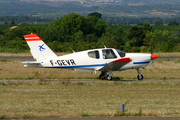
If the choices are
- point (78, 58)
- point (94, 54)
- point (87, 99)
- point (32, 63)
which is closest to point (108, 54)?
point (94, 54)

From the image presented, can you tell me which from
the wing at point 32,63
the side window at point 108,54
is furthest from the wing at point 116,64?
the wing at point 32,63

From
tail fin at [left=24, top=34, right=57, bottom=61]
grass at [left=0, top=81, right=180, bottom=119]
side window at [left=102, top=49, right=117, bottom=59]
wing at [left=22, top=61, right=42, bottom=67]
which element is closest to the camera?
grass at [left=0, top=81, right=180, bottom=119]

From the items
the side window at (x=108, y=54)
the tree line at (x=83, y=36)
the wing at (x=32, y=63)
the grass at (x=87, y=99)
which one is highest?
the side window at (x=108, y=54)

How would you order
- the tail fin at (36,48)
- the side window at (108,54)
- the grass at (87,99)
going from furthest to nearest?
the side window at (108,54) → the tail fin at (36,48) → the grass at (87,99)

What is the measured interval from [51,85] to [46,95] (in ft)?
8.65

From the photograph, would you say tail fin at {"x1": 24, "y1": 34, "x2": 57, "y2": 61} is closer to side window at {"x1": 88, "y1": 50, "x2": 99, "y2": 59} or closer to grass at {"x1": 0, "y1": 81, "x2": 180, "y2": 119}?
grass at {"x1": 0, "y1": 81, "x2": 180, "y2": 119}

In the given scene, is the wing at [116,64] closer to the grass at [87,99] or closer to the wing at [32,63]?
the grass at [87,99]

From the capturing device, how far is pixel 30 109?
896 centimetres

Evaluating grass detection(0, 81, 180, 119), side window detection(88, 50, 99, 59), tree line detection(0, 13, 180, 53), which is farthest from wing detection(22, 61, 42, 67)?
tree line detection(0, 13, 180, 53)

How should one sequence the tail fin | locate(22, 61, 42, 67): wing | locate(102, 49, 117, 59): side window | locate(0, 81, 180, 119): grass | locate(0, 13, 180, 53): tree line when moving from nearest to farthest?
locate(0, 81, 180, 119): grass, locate(22, 61, 42, 67): wing, the tail fin, locate(102, 49, 117, 59): side window, locate(0, 13, 180, 53): tree line

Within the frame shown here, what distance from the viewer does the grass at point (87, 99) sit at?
8523mm

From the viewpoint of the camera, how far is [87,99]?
34.7ft

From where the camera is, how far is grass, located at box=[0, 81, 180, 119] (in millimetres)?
8523

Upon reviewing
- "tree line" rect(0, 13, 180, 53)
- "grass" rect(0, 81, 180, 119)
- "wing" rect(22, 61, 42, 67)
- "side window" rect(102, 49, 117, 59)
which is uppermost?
"side window" rect(102, 49, 117, 59)
